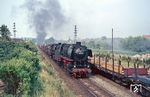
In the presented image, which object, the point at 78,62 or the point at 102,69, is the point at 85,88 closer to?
the point at 78,62

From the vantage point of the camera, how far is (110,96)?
2453 centimetres

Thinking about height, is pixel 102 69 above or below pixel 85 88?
above

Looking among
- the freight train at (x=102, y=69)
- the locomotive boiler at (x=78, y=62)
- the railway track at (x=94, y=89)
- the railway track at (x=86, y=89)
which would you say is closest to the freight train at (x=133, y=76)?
the freight train at (x=102, y=69)

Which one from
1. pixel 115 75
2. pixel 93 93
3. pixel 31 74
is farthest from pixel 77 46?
pixel 31 74

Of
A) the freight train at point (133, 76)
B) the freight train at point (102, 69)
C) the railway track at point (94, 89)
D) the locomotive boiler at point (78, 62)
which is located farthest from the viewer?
the locomotive boiler at point (78, 62)

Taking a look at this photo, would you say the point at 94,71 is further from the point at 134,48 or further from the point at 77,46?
the point at 134,48

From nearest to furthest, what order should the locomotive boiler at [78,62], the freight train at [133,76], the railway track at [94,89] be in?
the freight train at [133,76] < the railway track at [94,89] < the locomotive boiler at [78,62]

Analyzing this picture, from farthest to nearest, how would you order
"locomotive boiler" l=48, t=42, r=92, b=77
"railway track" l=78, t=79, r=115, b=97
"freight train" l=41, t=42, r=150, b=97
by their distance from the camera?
"locomotive boiler" l=48, t=42, r=92, b=77
"freight train" l=41, t=42, r=150, b=97
"railway track" l=78, t=79, r=115, b=97

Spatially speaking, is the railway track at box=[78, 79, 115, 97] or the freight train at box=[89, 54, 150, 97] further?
the railway track at box=[78, 79, 115, 97]

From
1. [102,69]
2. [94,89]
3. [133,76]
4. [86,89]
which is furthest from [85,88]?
[102,69]

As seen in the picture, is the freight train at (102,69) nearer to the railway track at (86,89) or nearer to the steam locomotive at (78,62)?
the steam locomotive at (78,62)

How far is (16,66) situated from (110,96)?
10.8m

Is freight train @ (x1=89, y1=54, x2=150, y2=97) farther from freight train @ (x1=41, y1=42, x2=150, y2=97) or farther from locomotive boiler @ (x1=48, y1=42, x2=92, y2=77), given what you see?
locomotive boiler @ (x1=48, y1=42, x2=92, y2=77)

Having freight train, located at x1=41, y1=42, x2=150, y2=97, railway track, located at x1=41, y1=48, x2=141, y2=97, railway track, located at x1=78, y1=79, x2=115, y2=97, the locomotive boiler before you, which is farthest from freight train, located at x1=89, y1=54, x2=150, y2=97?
the locomotive boiler
